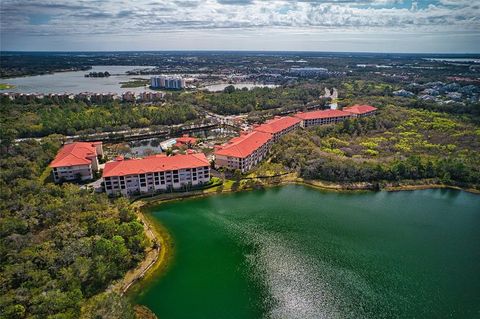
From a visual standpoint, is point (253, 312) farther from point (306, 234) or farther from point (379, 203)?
point (379, 203)

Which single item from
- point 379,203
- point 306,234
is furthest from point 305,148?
point 306,234

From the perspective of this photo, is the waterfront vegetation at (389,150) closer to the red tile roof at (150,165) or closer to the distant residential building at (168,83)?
the red tile roof at (150,165)

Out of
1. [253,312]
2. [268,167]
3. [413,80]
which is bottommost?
[253,312]

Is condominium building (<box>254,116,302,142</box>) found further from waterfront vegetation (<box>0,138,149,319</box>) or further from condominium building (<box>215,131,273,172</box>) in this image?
waterfront vegetation (<box>0,138,149,319</box>)

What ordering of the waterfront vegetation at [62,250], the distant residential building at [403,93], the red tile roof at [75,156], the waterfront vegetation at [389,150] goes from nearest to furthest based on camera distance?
the waterfront vegetation at [62,250] → the red tile roof at [75,156] → the waterfront vegetation at [389,150] → the distant residential building at [403,93]

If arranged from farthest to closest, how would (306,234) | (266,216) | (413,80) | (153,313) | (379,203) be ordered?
1. (413,80)
2. (379,203)
3. (266,216)
4. (306,234)
5. (153,313)

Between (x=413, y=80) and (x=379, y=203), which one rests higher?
(x=413, y=80)

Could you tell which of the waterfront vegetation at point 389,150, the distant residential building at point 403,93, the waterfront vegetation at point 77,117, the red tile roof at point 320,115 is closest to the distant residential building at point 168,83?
the waterfront vegetation at point 77,117
